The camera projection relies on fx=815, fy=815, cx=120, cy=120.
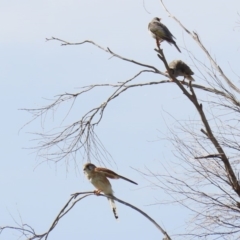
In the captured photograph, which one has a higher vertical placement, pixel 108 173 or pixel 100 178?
pixel 100 178

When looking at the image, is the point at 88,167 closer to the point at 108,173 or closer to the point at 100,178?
the point at 100,178

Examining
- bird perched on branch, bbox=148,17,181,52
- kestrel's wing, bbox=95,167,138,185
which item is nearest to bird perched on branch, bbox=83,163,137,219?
kestrel's wing, bbox=95,167,138,185

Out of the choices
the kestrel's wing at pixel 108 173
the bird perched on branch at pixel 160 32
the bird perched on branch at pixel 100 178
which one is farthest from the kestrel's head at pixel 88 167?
the bird perched on branch at pixel 160 32

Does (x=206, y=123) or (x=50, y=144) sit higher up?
(x=50, y=144)

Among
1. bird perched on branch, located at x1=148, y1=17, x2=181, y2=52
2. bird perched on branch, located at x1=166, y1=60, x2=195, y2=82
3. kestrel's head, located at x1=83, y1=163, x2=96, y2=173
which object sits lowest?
kestrel's head, located at x1=83, y1=163, x2=96, y2=173

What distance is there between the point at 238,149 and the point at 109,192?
240 centimetres

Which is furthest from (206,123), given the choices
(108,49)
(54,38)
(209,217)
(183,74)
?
(183,74)

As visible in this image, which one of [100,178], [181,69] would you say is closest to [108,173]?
[100,178]

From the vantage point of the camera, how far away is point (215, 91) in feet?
29.6

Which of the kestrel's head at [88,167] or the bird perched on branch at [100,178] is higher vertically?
the kestrel's head at [88,167]

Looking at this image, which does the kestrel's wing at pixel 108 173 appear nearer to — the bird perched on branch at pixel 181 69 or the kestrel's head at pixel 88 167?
the kestrel's head at pixel 88 167

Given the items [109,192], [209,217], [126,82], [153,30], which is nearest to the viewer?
[209,217]

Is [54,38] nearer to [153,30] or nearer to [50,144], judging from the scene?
[50,144]

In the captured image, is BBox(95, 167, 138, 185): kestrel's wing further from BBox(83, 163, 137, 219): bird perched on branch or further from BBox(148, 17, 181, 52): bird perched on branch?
BBox(148, 17, 181, 52): bird perched on branch
